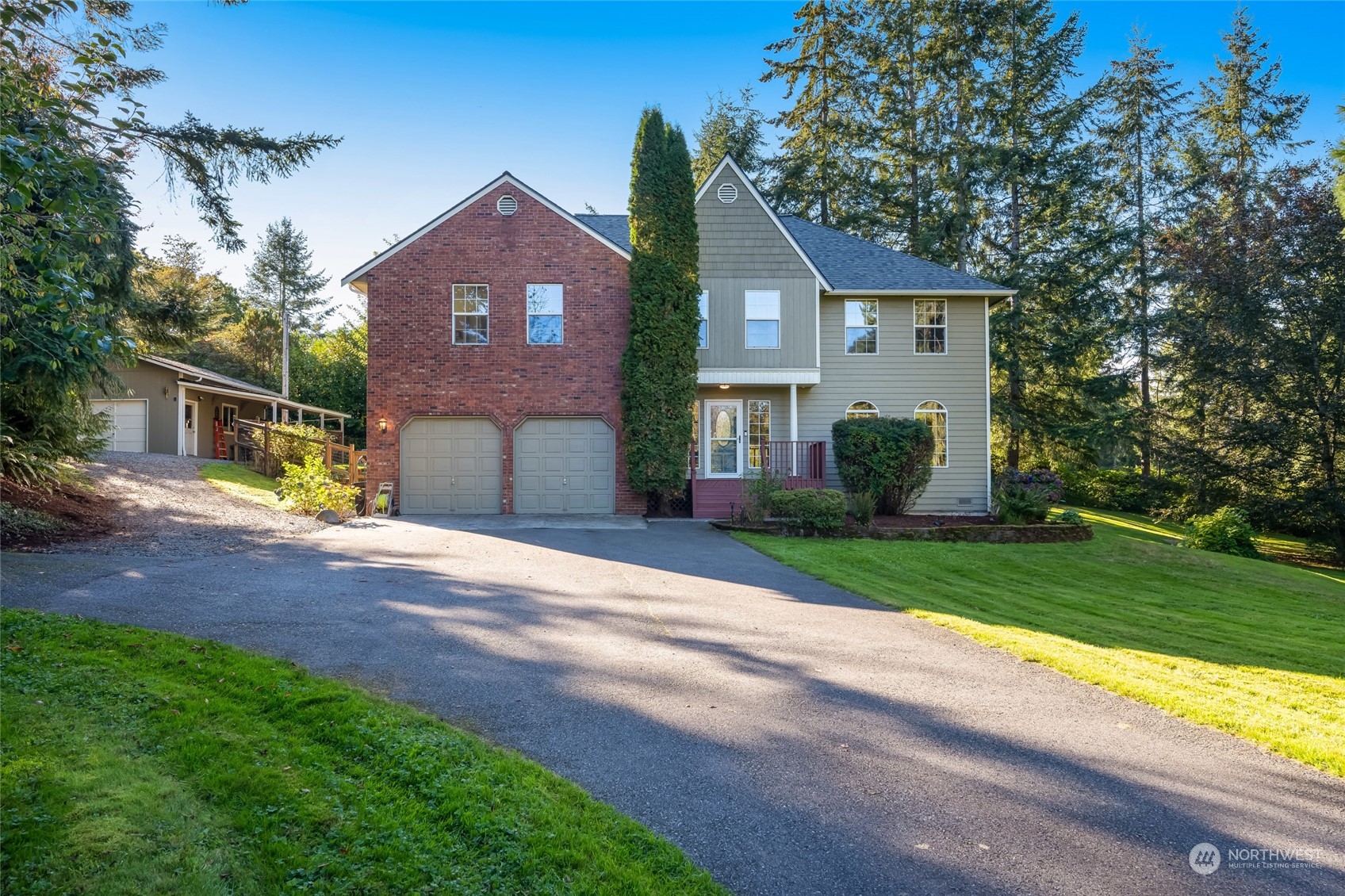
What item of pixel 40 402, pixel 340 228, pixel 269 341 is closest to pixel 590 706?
pixel 40 402

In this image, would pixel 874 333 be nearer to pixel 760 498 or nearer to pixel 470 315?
pixel 760 498

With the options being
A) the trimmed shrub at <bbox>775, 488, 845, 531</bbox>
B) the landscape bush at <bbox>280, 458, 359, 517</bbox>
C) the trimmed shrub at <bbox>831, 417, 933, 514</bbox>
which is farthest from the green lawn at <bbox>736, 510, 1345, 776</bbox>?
the landscape bush at <bbox>280, 458, 359, 517</bbox>

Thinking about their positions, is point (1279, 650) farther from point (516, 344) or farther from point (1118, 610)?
point (516, 344)

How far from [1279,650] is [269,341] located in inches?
1851

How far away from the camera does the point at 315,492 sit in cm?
1487

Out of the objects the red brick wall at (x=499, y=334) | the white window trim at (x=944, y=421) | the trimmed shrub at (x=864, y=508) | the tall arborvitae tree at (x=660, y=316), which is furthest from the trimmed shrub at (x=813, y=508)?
the white window trim at (x=944, y=421)

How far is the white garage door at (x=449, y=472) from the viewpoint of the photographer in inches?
645

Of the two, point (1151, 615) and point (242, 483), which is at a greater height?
point (242, 483)

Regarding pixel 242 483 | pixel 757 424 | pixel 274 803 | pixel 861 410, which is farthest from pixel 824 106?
pixel 274 803

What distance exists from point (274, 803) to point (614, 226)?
724 inches

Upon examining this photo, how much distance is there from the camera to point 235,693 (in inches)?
173

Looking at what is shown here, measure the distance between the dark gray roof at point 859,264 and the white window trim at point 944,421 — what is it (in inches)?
116

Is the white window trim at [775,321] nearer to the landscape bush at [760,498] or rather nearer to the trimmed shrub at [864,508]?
the landscape bush at [760,498]

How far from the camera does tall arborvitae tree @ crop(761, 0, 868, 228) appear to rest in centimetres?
2827
